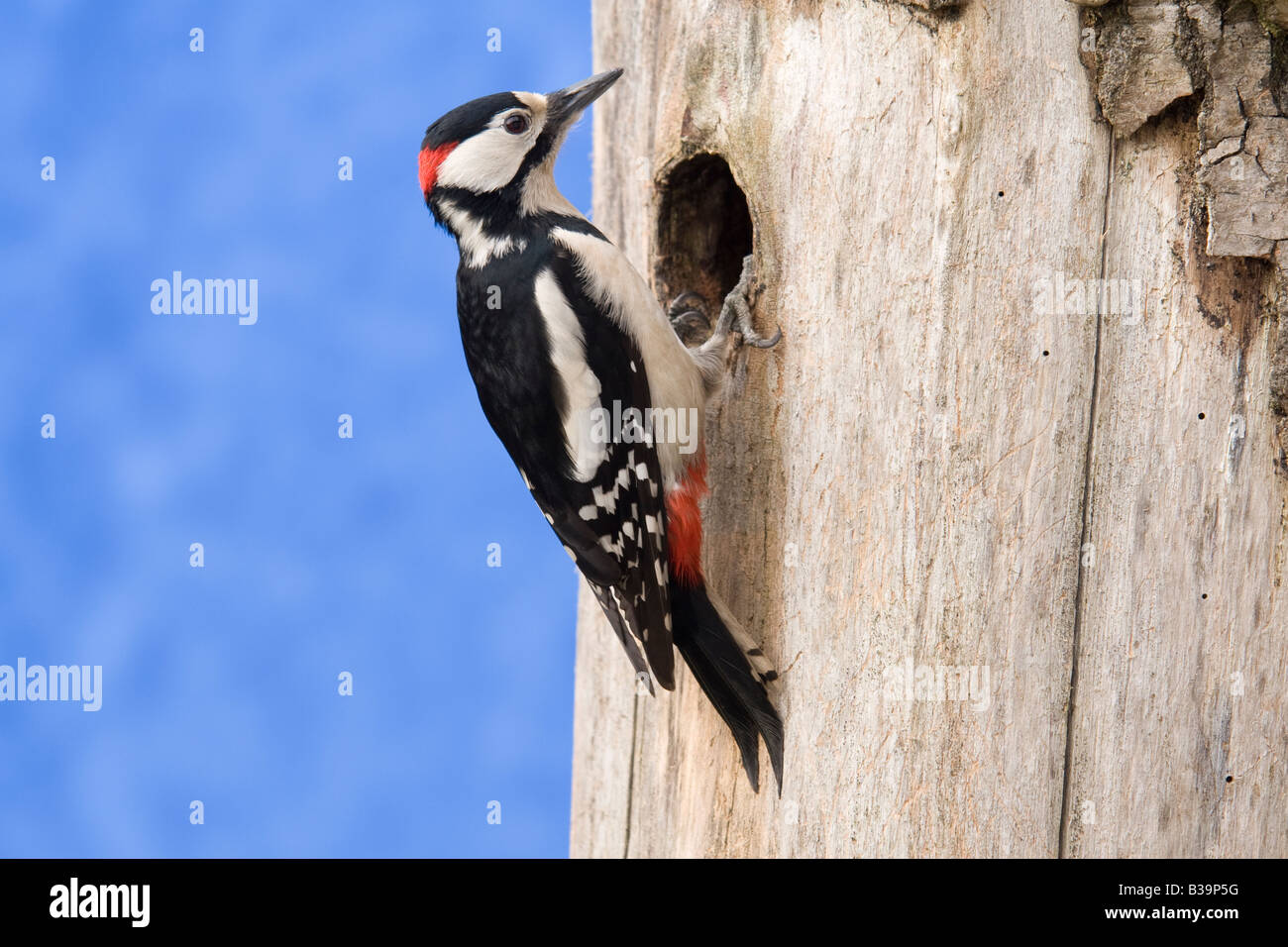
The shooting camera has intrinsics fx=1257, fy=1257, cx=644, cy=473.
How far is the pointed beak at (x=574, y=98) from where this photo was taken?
2.52 metres

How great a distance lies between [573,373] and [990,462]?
77 centimetres

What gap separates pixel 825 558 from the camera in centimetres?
212

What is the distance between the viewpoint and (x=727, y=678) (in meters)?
2.20

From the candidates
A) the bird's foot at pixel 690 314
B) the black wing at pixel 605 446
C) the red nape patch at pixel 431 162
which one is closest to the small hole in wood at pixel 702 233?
the bird's foot at pixel 690 314

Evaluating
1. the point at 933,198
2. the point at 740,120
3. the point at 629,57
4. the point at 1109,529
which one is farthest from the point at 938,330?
the point at 629,57

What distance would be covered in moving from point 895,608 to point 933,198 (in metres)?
0.66

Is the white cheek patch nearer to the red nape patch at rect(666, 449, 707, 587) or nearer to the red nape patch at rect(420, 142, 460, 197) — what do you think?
the red nape patch at rect(420, 142, 460, 197)

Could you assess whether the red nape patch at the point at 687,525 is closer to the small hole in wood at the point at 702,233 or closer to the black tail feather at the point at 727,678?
the black tail feather at the point at 727,678

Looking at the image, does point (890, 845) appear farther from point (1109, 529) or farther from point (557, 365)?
point (557, 365)

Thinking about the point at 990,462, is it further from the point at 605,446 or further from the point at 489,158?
the point at 489,158

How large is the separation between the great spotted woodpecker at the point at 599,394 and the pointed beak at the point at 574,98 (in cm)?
7

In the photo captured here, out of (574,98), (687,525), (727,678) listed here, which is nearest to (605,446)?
(687,525)

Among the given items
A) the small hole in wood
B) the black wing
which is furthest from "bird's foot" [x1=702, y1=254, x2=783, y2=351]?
the small hole in wood

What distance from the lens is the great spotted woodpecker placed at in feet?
7.22
